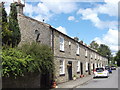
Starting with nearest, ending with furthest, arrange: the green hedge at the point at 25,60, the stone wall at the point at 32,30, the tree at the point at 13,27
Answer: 1. the green hedge at the point at 25,60
2. the tree at the point at 13,27
3. the stone wall at the point at 32,30

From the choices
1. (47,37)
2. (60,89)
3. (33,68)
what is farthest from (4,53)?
(47,37)

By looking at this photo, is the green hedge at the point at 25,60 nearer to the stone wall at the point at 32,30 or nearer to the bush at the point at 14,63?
the bush at the point at 14,63

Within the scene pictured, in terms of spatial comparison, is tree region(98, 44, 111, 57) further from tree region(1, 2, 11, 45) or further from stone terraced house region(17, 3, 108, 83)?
tree region(1, 2, 11, 45)

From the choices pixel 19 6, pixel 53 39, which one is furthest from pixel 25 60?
pixel 19 6

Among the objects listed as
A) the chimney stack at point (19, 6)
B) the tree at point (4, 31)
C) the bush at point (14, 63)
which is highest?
the chimney stack at point (19, 6)

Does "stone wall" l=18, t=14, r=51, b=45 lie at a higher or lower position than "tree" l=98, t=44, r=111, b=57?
lower

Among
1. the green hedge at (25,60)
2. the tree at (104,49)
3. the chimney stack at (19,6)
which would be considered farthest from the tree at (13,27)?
the tree at (104,49)

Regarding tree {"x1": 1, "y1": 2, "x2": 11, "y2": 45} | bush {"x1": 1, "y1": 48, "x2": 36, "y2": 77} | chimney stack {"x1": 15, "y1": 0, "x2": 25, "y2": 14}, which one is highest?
chimney stack {"x1": 15, "y1": 0, "x2": 25, "y2": 14}

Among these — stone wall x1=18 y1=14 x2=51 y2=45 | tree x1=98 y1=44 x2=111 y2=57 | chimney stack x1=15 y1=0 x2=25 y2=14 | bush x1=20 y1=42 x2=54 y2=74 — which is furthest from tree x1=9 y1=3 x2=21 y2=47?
tree x1=98 y1=44 x2=111 y2=57

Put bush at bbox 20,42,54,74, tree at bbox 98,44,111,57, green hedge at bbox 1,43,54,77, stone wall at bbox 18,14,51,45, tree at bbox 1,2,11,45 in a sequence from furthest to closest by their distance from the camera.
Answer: tree at bbox 98,44,111,57
stone wall at bbox 18,14,51,45
tree at bbox 1,2,11,45
bush at bbox 20,42,54,74
green hedge at bbox 1,43,54,77

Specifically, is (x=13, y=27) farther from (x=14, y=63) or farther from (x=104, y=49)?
(x=104, y=49)

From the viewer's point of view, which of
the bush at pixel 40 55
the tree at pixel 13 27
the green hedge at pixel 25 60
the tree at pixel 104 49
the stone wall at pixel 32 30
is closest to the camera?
the green hedge at pixel 25 60

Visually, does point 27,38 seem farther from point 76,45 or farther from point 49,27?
point 76,45

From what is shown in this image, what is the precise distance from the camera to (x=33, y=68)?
1132 centimetres
